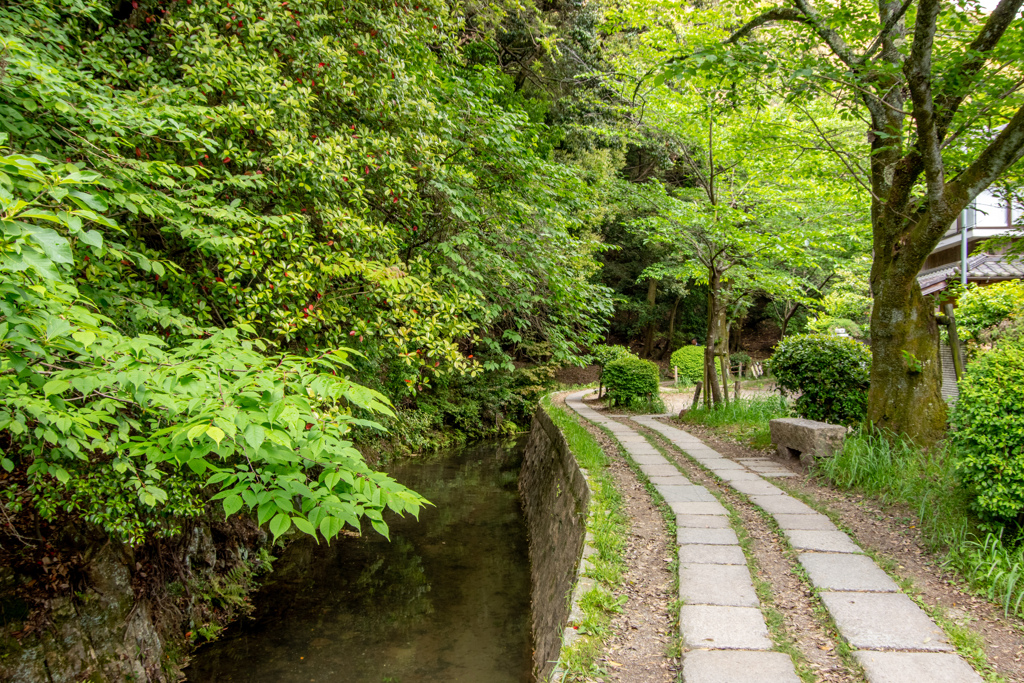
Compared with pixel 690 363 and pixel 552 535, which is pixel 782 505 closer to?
pixel 552 535

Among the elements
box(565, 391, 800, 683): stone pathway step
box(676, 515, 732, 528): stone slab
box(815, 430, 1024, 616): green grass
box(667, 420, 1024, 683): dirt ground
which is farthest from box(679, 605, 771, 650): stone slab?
box(815, 430, 1024, 616): green grass

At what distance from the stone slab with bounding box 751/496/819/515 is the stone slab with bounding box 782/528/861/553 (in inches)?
16.7

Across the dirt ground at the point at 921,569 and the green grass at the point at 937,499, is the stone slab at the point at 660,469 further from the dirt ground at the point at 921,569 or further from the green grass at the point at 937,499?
the green grass at the point at 937,499

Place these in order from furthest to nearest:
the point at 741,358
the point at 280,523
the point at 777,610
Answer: the point at 741,358, the point at 777,610, the point at 280,523

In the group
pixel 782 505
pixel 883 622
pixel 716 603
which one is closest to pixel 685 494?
pixel 782 505

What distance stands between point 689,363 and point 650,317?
3160 millimetres

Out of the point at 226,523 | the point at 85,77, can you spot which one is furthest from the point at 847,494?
the point at 85,77

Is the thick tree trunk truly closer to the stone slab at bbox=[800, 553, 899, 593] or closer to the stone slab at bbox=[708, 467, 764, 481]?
the stone slab at bbox=[708, 467, 764, 481]

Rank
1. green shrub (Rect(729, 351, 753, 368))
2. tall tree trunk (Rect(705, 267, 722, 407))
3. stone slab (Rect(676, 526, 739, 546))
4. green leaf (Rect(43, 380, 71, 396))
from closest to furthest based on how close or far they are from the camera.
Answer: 1. green leaf (Rect(43, 380, 71, 396))
2. stone slab (Rect(676, 526, 739, 546))
3. tall tree trunk (Rect(705, 267, 722, 407))
4. green shrub (Rect(729, 351, 753, 368))

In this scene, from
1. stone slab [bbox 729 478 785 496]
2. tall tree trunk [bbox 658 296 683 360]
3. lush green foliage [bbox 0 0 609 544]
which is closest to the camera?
lush green foliage [bbox 0 0 609 544]

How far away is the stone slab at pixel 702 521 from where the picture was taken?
4.29 metres

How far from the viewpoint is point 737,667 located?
2498 millimetres

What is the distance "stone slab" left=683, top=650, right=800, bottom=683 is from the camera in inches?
95.2

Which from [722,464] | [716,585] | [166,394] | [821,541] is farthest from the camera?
[722,464]
